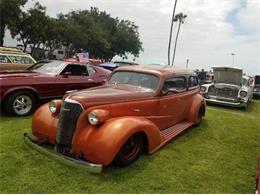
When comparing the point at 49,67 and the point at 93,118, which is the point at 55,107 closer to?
the point at 93,118

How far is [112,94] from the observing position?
531 centimetres

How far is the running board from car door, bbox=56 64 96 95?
348 centimetres

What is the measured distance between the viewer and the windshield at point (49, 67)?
8.84 meters

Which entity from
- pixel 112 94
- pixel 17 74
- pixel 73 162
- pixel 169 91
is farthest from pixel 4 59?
pixel 73 162

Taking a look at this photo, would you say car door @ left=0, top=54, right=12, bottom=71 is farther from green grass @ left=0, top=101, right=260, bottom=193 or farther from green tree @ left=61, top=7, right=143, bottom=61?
green tree @ left=61, top=7, right=143, bottom=61

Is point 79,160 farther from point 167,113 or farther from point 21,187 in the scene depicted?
point 167,113

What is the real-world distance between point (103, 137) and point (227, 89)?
33.7ft

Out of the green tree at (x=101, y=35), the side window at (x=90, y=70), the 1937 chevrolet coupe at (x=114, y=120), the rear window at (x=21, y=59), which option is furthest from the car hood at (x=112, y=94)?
the green tree at (x=101, y=35)

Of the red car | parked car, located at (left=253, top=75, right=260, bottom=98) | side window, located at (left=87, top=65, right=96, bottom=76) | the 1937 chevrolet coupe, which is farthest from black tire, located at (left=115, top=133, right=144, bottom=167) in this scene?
parked car, located at (left=253, top=75, right=260, bottom=98)

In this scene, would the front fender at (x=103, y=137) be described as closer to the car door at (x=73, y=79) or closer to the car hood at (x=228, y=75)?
the car door at (x=73, y=79)

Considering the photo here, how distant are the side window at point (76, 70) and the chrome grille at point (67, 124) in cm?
426

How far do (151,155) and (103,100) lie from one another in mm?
1368

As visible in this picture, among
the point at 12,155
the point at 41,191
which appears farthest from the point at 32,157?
the point at 41,191

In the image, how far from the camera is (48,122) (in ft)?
17.6
